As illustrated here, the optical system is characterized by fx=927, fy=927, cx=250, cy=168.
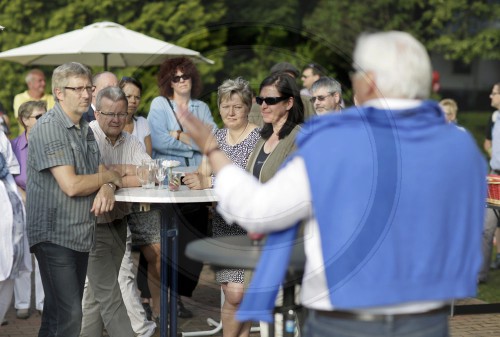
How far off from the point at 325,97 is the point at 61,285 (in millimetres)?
2328

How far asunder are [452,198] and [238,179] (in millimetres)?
638

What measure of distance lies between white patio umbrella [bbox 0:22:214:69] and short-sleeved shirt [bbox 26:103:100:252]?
4.88m

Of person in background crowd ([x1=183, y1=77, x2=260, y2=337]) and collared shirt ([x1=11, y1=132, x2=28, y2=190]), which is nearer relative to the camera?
person in background crowd ([x1=183, y1=77, x2=260, y2=337])

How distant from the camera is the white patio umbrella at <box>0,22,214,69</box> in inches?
408

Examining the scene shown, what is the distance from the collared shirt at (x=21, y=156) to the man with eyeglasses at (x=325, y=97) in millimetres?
2536

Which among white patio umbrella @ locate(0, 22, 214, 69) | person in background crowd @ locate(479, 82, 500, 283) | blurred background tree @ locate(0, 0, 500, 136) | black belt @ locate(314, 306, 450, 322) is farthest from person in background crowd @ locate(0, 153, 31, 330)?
person in background crowd @ locate(479, 82, 500, 283)

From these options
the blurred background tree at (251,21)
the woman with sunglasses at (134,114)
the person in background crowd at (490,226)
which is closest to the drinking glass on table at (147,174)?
the blurred background tree at (251,21)

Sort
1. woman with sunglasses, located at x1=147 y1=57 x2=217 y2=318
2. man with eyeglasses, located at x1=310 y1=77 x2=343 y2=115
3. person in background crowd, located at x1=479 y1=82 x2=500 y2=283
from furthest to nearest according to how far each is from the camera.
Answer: person in background crowd, located at x1=479 y1=82 x2=500 y2=283, man with eyeglasses, located at x1=310 y1=77 x2=343 y2=115, woman with sunglasses, located at x1=147 y1=57 x2=217 y2=318

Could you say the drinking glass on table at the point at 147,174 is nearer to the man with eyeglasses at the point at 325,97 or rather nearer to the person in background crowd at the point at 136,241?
the person in background crowd at the point at 136,241

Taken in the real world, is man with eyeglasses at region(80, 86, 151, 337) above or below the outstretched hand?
below

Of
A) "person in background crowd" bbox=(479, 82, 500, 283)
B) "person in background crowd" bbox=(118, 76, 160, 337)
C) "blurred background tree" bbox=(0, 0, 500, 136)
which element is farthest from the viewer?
"blurred background tree" bbox=(0, 0, 500, 136)

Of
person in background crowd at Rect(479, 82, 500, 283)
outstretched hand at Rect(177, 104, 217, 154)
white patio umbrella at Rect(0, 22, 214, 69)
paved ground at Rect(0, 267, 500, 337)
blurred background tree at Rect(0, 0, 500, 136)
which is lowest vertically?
paved ground at Rect(0, 267, 500, 337)

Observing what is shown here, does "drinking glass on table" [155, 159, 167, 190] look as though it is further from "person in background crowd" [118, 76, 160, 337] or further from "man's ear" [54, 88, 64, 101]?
"man's ear" [54, 88, 64, 101]

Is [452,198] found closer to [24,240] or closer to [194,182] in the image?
[194,182]
